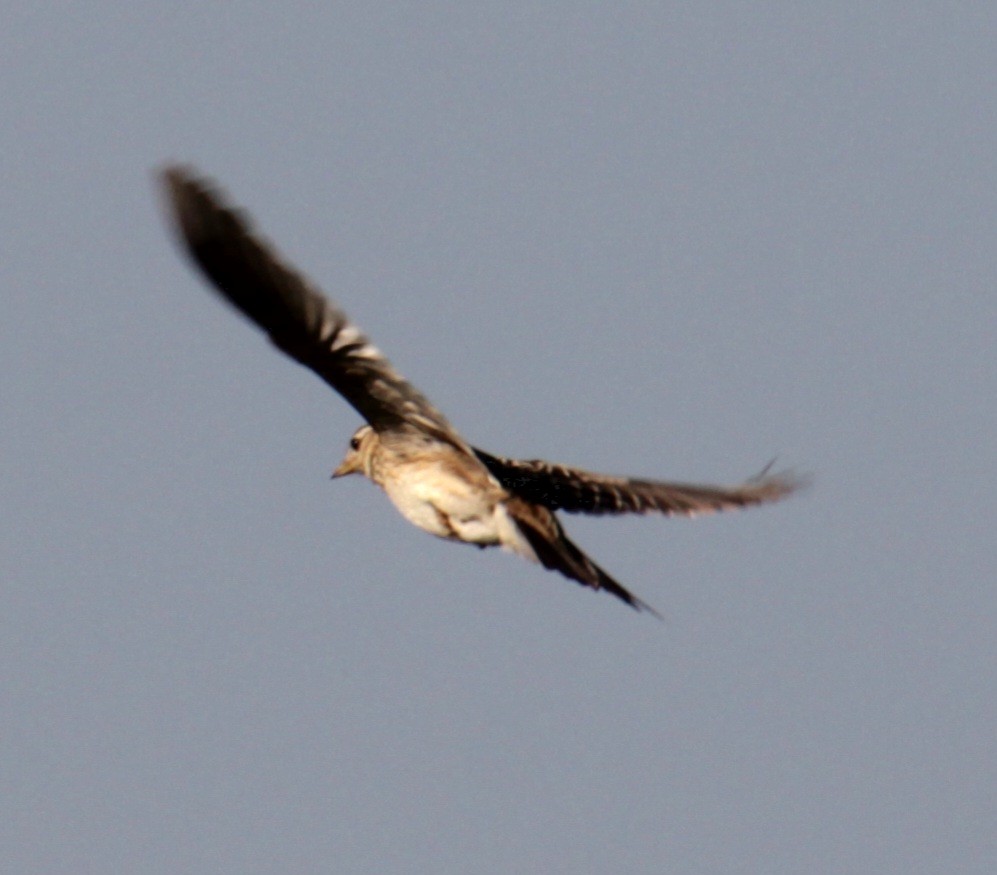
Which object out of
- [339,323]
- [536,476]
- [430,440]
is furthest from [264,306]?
[536,476]

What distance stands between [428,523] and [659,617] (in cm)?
149

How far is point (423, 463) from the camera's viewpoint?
9.27 m

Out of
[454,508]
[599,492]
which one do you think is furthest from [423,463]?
[599,492]

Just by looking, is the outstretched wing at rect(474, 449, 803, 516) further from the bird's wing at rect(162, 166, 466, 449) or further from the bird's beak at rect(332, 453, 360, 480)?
the bird's beak at rect(332, 453, 360, 480)

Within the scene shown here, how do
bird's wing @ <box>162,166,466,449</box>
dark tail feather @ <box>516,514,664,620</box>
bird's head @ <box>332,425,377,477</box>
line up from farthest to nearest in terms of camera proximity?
bird's head @ <box>332,425,377,477</box> < dark tail feather @ <box>516,514,664,620</box> < bird's wing @ <box>162,166,466,449</box>

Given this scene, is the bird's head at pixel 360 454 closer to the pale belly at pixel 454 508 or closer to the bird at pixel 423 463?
the bird at pixel 423 463

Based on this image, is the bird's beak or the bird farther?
the bird's beak

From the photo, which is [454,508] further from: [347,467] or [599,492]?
[347,467]

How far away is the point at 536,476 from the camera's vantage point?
9406mm

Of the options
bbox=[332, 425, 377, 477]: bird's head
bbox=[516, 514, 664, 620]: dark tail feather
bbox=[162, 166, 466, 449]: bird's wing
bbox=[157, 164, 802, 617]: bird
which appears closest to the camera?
bbox=[162, 166, 466, 449]: bird's wing

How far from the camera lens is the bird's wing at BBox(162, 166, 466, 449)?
682 centimetres

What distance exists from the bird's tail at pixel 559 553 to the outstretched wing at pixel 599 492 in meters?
0.18

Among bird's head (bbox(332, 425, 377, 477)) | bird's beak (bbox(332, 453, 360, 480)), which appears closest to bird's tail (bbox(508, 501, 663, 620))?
bird's head (bbox(332, 425, 377, 477))

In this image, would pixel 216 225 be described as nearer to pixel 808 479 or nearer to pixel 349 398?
pixel 349 398
